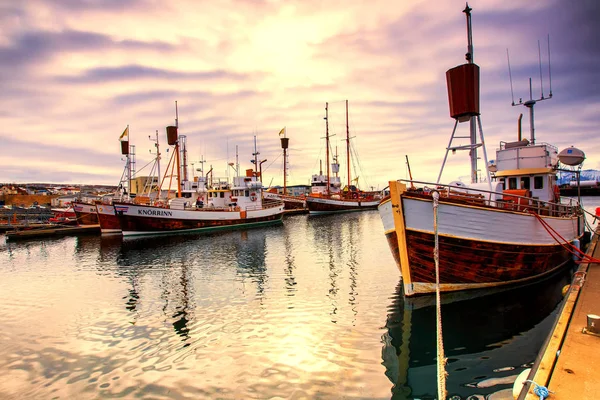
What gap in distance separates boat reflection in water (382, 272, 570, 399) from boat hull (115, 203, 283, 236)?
27.4 meters

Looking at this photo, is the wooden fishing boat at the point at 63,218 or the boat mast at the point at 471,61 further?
the wooden fishing boat at the point at 63,218

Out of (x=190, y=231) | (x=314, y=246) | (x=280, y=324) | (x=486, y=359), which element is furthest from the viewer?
(x=190, y=231)

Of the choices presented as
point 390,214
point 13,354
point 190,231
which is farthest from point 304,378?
point 190,231

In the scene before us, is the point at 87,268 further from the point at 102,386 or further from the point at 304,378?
the point at 304,378

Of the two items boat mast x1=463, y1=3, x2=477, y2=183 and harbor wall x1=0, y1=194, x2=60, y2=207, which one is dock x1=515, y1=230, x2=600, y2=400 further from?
harbor wall x1=0, y1=194, x2=60, y2=207

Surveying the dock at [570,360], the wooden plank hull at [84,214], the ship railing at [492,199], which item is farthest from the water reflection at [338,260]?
the wooden plank hull at [84,214]

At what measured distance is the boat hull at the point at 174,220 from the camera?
31.4 metres

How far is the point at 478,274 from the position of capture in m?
10.3

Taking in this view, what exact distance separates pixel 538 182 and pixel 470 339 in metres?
11.3

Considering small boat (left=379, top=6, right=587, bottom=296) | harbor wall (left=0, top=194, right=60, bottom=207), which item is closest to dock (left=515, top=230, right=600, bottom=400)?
small boat (left=379, top=6, right=587, bottom=296)

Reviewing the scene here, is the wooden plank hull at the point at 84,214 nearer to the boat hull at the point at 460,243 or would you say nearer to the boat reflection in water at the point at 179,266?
the boat reflection in water at the point at 179,266

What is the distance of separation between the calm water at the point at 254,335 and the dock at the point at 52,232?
66.2ft

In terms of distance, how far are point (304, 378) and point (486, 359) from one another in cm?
365

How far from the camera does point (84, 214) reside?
39.4m
